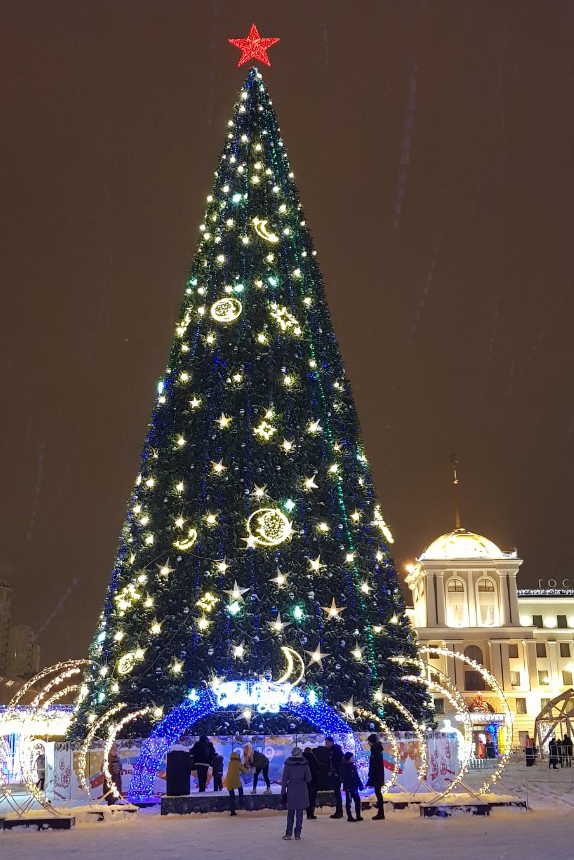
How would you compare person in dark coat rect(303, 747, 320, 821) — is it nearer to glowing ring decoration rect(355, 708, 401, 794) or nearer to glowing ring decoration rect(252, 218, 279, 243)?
glowing ring decoration rect(355, 708, 401, 794)

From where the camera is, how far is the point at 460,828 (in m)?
14.4

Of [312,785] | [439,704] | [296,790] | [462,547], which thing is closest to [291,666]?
[312,785]

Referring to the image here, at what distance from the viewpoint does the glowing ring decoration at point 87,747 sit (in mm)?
17203

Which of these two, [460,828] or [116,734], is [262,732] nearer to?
[116,734]

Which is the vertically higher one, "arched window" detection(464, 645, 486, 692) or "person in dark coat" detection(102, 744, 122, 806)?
"arched window" detection(464, 645, 486, 692)

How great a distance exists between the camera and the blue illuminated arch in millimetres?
18047

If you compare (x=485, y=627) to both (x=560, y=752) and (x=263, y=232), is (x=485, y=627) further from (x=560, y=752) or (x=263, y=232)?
(x=263, y=232)

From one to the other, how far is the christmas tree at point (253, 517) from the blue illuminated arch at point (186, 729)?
27cm

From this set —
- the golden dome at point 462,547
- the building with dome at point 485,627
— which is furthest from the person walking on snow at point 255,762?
the golden dome at point 462,547

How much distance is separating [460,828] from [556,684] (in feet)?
204

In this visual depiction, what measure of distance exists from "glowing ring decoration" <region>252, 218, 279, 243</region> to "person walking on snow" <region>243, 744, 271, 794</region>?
11100 millimetres

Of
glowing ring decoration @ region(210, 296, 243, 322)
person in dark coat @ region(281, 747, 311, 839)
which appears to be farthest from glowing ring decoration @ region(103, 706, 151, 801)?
glowing ring decoration @ region(210, 296, 243, 322)

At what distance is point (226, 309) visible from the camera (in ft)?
69.8

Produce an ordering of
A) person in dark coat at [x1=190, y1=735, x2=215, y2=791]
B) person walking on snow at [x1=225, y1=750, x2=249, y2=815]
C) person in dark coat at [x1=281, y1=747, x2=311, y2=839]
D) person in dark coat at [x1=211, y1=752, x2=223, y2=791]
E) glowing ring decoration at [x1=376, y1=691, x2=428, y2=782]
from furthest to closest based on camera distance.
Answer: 1. glowing ring decoration at [x1=376, y1=691, x2=428, y2=782]
2. person in dark coat at [x1=211, y1=752, x2=223, y2=791]
3. person in dark coat at [x1=190, y1=735, x2=215, y2=791]
4. person walking on snow at [x1=225, y1=750, x2=249, y2=815]
5. person in dark coat at [x1=281, y1=747, x2=311, y2=839]
